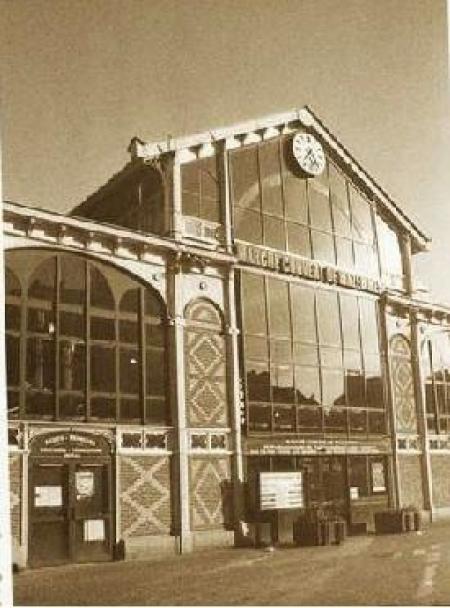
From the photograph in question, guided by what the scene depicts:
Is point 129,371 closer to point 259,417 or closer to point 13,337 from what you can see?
point 13,337

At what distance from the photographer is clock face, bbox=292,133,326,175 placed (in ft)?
60.7

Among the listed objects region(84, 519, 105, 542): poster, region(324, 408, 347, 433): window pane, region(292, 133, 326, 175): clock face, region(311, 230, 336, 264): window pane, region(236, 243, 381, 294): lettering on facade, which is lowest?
region(84, 519, 105, 542): poster

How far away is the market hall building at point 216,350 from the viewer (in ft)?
42.7

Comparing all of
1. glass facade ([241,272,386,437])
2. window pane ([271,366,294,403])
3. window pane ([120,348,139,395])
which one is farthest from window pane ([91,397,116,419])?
window pane ([271,366,294,403])

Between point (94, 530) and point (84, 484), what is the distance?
831mm

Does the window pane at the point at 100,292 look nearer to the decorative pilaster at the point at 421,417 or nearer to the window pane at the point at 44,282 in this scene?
the window pane at the point at 44,282

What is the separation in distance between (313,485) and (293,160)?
798cm

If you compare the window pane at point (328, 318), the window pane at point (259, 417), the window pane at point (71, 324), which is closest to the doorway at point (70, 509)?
the window pane at point (71, 324)

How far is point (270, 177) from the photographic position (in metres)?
17.8

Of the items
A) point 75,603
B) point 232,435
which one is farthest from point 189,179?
point 75,603

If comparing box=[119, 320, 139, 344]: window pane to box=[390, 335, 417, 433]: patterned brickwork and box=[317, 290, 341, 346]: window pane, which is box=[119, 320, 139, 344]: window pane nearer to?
box=[317, 290, 341, 346]: window pane

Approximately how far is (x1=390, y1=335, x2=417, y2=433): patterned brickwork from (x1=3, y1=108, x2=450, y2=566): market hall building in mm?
53

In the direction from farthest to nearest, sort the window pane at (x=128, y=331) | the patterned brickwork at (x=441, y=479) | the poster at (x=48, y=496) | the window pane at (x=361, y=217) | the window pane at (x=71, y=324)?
the window pane at (x=361, y=217), the patterned brickwork at (x=441, y=479), the window pane at (x=128, y=331), the window pane at (x=71, y=324), the poster at (x=48, y=496)

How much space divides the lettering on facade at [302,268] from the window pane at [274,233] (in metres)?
0.28
